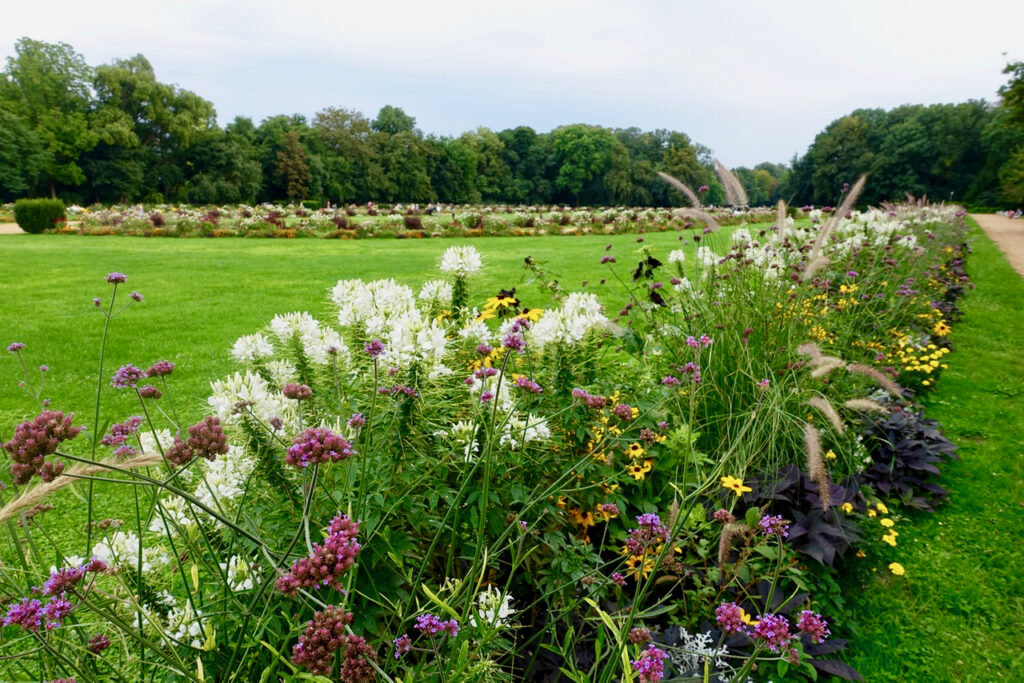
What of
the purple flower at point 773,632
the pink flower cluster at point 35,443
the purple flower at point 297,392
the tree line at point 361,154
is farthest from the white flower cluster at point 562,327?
the tree line at point 361,154

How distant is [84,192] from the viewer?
140 feet

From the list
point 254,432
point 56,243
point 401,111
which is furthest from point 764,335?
point 401,111

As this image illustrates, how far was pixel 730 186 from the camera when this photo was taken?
413 centimetres

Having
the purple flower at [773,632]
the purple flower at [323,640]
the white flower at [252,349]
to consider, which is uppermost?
the white flower at [252,349]

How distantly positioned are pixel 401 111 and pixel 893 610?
239ft

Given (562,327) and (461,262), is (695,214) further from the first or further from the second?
(562,327)

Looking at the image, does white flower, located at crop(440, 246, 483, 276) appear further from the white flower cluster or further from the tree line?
the tree line

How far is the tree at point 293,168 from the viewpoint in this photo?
47.2 metres

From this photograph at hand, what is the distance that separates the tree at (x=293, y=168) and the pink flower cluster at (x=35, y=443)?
50.7 meters

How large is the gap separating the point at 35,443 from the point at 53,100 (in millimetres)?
56302

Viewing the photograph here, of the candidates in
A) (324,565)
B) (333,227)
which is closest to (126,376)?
(324,565)

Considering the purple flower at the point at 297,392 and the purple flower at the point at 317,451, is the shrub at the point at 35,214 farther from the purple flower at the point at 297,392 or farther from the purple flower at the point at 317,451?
the purple flower at the point at 317,451

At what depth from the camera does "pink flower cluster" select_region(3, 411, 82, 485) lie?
887mm

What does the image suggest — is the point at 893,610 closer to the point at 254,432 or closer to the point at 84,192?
the point at 254,432
